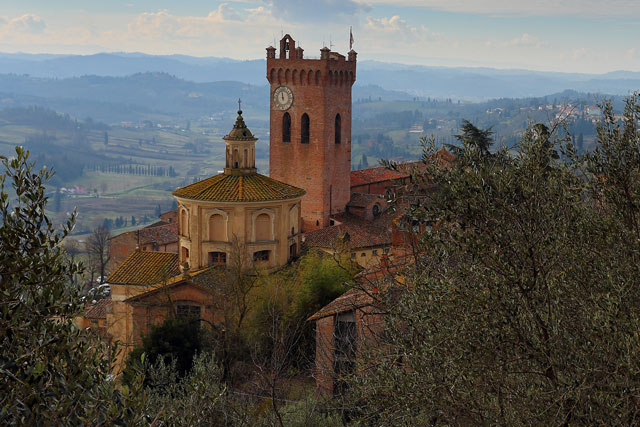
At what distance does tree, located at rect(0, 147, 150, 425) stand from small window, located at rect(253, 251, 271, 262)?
22059mm

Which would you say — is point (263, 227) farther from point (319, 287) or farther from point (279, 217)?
point (319, 287)

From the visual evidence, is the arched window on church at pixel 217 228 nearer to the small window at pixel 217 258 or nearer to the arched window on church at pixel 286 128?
the small window at pixel 217 258

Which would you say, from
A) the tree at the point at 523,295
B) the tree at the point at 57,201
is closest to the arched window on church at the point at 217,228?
the tree at the point at 523,295

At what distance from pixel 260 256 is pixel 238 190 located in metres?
2.84

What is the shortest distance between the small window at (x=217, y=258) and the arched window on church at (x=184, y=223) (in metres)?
1.42

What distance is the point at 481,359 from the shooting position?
8750 millimetres

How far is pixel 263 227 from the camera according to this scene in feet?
98.2

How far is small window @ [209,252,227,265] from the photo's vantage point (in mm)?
29644

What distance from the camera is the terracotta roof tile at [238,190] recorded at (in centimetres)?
2941

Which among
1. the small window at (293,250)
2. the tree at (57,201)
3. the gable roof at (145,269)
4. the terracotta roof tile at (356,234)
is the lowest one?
the tree at (57,201)

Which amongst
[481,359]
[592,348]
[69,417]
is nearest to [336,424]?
[481,359]

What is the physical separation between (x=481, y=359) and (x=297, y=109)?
124ft

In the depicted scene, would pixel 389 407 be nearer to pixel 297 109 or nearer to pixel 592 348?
pixel 592 348

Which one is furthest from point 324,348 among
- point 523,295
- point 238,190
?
point 238,190
